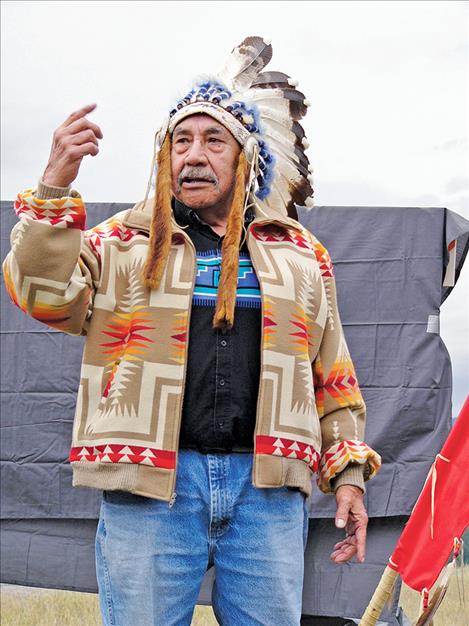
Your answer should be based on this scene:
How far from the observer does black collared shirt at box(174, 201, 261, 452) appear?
5.39ft

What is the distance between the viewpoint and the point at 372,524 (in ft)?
12.0

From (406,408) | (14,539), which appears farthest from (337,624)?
(14,539)

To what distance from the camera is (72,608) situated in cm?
401

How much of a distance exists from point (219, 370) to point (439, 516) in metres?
1.04

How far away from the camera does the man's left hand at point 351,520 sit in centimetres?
182

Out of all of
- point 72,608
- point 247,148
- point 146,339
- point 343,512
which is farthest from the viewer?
point 72,608

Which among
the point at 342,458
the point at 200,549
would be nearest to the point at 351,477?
the point at 342,458

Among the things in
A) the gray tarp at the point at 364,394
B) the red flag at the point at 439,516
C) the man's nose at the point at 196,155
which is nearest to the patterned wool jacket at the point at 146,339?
the man's nose at the point at 196,155

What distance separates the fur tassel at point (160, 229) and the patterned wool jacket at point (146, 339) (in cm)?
2

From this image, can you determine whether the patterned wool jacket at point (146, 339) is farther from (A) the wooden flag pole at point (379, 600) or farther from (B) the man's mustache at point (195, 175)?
(A) the wooden flag pole at point (379, 600)

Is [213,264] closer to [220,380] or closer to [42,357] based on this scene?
[220,380]

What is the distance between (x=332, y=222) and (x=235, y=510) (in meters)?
2.23

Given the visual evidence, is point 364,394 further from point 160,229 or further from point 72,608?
point 160,229

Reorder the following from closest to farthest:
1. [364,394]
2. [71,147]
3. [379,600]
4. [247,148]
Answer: [71,147]
[247,148]
[379,600]
[364,394]
